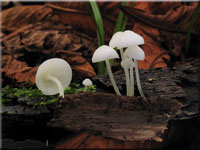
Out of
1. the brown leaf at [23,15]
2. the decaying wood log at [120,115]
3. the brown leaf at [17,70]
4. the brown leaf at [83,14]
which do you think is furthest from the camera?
the brown leaf at [23,15]

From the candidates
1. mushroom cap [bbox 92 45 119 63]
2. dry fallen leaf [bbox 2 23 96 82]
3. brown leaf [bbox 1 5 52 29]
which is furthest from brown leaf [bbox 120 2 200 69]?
brown leaf [bbox 1 5 52 29]

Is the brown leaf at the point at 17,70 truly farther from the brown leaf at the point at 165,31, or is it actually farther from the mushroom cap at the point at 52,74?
the brown leaf at the point at 165,31

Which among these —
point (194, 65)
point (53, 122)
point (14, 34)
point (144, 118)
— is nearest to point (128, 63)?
point (144, 118)

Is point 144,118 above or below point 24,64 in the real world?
below

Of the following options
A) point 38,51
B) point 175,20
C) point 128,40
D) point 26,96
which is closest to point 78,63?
point 38,51

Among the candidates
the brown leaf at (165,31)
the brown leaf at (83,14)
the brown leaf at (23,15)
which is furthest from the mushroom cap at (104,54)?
the brown leaf at (23,15)

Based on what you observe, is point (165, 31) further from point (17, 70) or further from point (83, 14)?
point (17, 70)

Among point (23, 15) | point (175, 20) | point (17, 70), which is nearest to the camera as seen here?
point (17, 70)

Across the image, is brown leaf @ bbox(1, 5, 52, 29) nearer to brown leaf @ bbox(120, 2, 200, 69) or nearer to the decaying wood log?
brown leaf @ bbox(120, 2, 200, 69)

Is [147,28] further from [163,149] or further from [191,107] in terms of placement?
[163,149]
